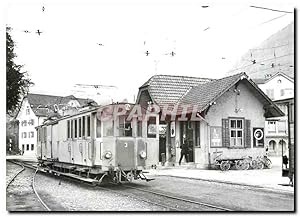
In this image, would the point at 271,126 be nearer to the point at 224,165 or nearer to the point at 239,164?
the point at 239,164

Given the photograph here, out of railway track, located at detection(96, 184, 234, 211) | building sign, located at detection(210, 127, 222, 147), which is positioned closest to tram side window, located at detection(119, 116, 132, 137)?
railway track, located at detection(96, 184, 234, 211)

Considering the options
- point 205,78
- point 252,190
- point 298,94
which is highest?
point 205,78

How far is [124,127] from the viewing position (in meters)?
9.38

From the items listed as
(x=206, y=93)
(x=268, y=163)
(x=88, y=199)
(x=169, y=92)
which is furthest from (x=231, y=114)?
(x=88, y=199)

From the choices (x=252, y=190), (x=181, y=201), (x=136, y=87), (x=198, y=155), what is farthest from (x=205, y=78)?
(x=198, y=155)

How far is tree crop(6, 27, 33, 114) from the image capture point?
7102 mm

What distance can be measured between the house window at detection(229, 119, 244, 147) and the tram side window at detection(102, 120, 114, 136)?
20.2ft

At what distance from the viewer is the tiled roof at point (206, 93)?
43.6 ft

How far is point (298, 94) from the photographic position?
7320 mm

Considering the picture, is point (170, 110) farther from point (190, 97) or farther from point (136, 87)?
point (136, 87)

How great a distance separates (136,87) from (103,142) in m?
1.30

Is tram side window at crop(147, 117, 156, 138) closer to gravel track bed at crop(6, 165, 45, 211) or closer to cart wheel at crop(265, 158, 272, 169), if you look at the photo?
gravel track bed at crop(6, 165, 45, 211)

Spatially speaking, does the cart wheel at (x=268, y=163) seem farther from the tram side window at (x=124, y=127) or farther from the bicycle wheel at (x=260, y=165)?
the tram side window at (x=124, y=127)

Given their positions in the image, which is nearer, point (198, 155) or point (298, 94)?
point (298, 94)
